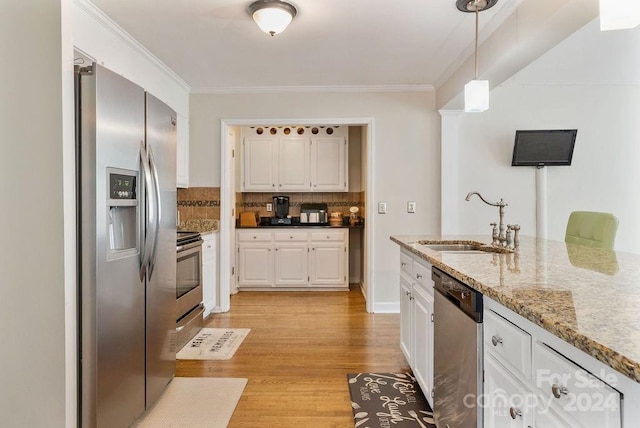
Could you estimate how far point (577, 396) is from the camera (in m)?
0.84

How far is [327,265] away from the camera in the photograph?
16.8 ft

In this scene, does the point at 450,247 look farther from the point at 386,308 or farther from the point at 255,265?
the point at 255,265

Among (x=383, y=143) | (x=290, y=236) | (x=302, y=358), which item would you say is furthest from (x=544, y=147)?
(x=302, y=358)

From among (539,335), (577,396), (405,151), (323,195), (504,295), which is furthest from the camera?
(323,195)

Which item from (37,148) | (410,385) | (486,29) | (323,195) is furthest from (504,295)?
(323,195)

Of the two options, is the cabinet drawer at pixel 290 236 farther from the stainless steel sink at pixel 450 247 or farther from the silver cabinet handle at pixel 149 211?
the silver cabinet handle at pixel 149 211

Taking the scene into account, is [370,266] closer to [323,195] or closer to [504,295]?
[323,195]

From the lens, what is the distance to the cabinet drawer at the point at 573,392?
2.46 ft

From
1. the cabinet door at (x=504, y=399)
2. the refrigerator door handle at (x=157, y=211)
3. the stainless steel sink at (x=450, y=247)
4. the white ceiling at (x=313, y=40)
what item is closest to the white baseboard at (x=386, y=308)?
the stainless steel sink at (x=450, y=247)

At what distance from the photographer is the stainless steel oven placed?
2930mm

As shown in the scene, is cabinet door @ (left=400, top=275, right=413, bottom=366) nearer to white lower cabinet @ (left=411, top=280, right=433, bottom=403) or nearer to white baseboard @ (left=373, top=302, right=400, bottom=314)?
white lower cabinet @ (left=411, top=280, right=433, bottom=403)

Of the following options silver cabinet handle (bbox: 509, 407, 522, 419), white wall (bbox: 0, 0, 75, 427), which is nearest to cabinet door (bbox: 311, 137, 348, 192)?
white wall (bbox: 0, 0, 75, 427)

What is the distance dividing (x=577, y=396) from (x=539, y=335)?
0.18m

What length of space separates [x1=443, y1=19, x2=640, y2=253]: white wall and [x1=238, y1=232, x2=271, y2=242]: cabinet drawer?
2.36m
